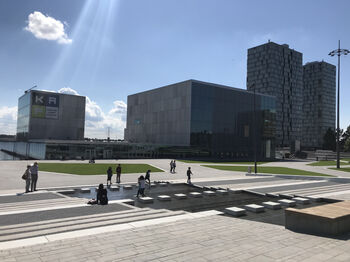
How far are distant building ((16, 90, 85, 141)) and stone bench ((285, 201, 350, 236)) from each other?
82.7m

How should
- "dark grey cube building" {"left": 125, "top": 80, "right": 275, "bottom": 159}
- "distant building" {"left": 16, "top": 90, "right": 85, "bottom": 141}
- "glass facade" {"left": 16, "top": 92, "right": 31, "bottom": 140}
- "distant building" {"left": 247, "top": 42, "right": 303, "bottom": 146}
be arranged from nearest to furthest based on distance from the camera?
"dark grey cube building" {"left": 125, "top": 80, "right": 275, "bottom": 159}, "distant building" {"left": 16, "top": 90, "right": 85, "bottom": 141}, "glass facade" {"left": 16, "top": 92, "right": 31, "bottom": 140}, "distant building" {"left": 247, "top": 42, "right": 303, "bottom": 146}

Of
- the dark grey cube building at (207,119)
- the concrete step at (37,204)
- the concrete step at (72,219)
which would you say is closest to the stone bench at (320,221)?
the concrete step at (72,219)

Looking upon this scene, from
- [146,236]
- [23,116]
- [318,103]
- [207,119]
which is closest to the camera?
[146,236]

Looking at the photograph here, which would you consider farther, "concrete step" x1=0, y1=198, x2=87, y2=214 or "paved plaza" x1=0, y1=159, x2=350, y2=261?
"concrete step" x1=0, y1=198, x2=87, y2=214

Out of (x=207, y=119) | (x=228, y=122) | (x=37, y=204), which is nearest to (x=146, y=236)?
(x=37, y=204)

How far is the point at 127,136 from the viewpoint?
94.6 metres

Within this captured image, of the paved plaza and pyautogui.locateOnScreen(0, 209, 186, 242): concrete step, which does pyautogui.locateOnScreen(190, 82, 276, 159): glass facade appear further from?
pyautogui.locateOnScreen(0, 209, 186, 242): concrete step

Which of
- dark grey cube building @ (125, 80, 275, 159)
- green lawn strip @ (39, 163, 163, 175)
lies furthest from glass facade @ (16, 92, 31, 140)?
green lawn strip @ (39, 163, 163, 175)

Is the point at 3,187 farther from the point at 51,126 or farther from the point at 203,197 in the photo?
the point at 51,126

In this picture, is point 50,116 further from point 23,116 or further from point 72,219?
point 72,219

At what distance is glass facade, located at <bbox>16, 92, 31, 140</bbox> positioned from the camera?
270 feet

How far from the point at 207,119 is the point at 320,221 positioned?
2394 inches

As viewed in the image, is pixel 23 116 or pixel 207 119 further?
pixel 23 116

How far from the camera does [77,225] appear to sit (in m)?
10.9
